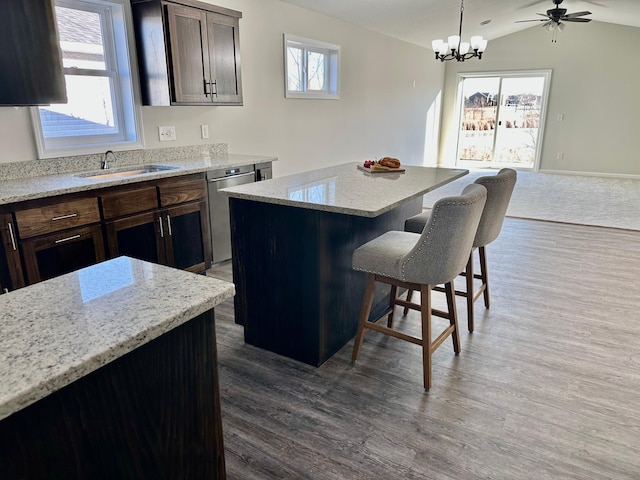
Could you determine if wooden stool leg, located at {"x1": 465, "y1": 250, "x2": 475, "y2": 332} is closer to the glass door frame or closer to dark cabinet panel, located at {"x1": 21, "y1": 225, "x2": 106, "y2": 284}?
dark cabinet panel, located at {"x1": 21, "y1": 225, "x2": 106, "y2": 284}

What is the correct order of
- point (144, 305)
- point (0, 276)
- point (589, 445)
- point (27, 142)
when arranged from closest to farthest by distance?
point (144, 305), point (589, 445), point (0, 276), point (27, 142)

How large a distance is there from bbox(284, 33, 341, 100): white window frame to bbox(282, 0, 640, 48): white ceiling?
0.35 meters

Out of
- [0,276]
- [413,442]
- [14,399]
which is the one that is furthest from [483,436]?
[0,276]

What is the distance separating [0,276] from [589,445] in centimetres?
292

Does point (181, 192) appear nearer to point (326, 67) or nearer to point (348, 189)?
point (348, 189)

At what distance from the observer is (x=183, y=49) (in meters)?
3.35

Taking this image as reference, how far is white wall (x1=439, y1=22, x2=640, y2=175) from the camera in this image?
7.87m

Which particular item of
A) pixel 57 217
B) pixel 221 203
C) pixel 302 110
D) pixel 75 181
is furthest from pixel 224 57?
pixel 57 217

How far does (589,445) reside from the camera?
1.83 m

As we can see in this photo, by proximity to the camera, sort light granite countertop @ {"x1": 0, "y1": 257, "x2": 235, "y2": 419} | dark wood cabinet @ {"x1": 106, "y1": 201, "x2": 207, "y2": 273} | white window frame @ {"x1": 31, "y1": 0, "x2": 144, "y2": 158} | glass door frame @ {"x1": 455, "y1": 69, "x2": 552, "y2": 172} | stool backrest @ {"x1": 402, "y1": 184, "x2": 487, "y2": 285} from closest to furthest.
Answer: light granite countertop @ {"x1": 0, "y1": 257, "x2": 235, "y2": 419}
stool backrest @ {"x1": 402, "y1": 184, "x2": 487, "y2": 285}
dark wood cabinet @ {"x1": 106, "y1": 201, "x2": 207, "y2": 273}
white window frame @ {"x1": 31, "y1": 0, "x2": 144, "y2": 158}
glass door frame @ {"x1": 455, "y1": 69, "x2": 552, "y2": 172}

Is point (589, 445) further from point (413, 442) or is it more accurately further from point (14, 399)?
point (14, 399)

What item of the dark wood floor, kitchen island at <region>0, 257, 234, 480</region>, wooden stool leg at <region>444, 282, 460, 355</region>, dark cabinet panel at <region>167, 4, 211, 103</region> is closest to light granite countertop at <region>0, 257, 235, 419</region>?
kitchen island at <region>0, 257, 234, 480</region>

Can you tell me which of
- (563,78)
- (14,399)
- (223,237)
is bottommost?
(223,237)

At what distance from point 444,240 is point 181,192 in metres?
2.08
